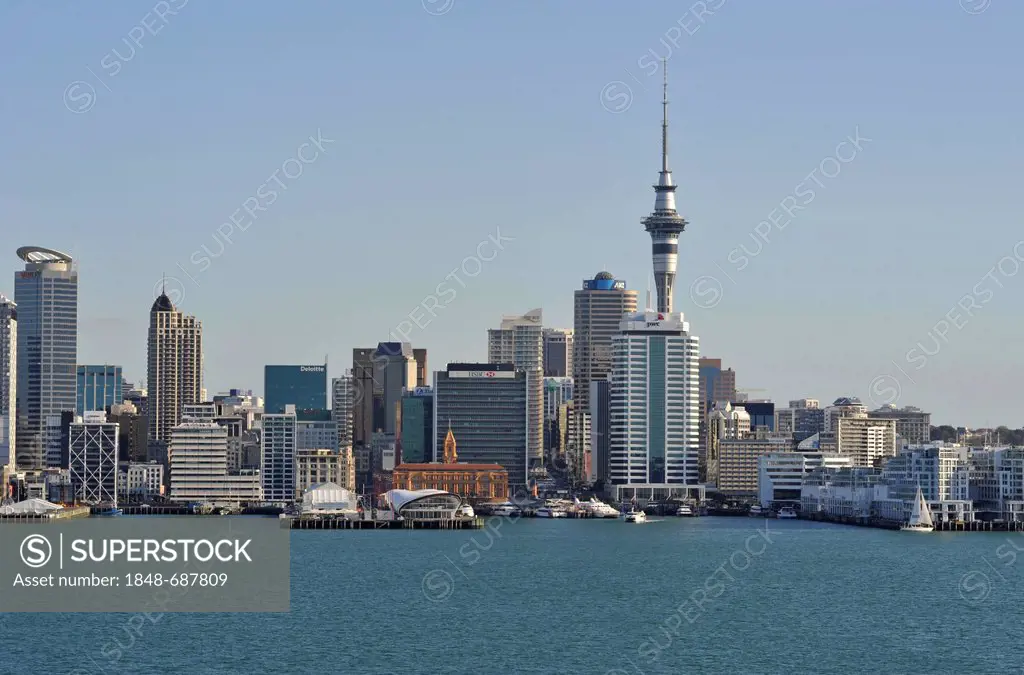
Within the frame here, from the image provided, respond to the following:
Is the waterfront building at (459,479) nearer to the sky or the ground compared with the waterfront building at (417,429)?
nearer to the ground

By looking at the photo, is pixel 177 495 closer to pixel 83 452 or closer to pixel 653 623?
pixel 83 452

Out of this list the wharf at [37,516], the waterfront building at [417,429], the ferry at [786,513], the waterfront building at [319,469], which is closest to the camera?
the wharf at [37,516]

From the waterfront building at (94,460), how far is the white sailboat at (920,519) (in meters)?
76.7

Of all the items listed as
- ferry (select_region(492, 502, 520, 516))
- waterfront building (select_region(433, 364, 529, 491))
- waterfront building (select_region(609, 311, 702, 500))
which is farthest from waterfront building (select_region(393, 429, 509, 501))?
waterfront building (select_region(609, 311, 702, 500))

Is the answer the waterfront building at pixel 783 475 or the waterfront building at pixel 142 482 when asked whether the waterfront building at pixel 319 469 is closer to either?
the waterfront building at pixel 142 482

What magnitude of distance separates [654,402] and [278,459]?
35178 millimetres

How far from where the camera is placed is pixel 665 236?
627 ft

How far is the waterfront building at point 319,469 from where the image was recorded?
18025 centimetres

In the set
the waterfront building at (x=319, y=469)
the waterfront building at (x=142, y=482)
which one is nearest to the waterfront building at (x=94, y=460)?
the waterfront building at (x=142, y=482)

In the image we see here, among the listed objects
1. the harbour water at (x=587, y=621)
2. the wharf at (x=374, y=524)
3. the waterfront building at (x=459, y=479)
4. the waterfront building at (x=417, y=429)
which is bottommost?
the wharf at (x=374, y=524)

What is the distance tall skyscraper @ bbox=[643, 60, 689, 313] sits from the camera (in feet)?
623

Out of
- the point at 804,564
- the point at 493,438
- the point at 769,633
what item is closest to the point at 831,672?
the point at 769,633

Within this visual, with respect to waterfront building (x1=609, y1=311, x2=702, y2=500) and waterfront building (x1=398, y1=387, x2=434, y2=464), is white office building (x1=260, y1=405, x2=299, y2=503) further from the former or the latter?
waterfront building (x1=609, y1=311, x2=702, y2=500)

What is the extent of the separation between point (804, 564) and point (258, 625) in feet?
123
